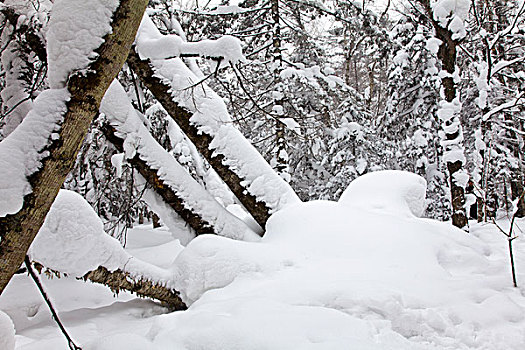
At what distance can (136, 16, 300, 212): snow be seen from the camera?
4.45 m

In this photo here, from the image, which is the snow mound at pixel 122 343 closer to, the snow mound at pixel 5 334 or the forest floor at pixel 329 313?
the forest floor at pixel 329 313

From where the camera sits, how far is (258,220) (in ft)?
16.1

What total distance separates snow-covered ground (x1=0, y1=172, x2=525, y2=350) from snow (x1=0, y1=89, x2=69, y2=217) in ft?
2.81

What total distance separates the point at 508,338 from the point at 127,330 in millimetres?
2761

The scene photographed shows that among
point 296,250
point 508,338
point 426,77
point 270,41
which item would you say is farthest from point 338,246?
point 426,77

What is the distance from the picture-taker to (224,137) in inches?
182

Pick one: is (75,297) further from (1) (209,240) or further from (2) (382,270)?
(2) (382,270)

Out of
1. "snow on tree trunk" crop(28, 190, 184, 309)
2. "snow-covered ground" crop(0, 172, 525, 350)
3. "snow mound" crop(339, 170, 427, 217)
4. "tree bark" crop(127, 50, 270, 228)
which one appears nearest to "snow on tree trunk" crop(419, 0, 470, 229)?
"snow mound" crop(339, 170, 427, 217)

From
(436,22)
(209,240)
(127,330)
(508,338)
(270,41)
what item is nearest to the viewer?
(508,338)

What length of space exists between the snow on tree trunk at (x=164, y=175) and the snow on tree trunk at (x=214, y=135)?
37 cm

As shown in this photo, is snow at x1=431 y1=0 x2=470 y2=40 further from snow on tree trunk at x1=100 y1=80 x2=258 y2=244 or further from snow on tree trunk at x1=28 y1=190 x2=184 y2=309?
snow on tree trunk at x1=28 y1=190 x2=184 y2=309

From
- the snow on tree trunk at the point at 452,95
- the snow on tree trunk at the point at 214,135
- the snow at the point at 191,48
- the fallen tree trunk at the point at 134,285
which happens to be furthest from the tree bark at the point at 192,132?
the snow on tree trunk at the point at 452,95

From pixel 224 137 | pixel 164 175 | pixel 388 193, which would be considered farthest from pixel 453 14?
pixel 164 175

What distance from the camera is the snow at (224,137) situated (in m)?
4.45
